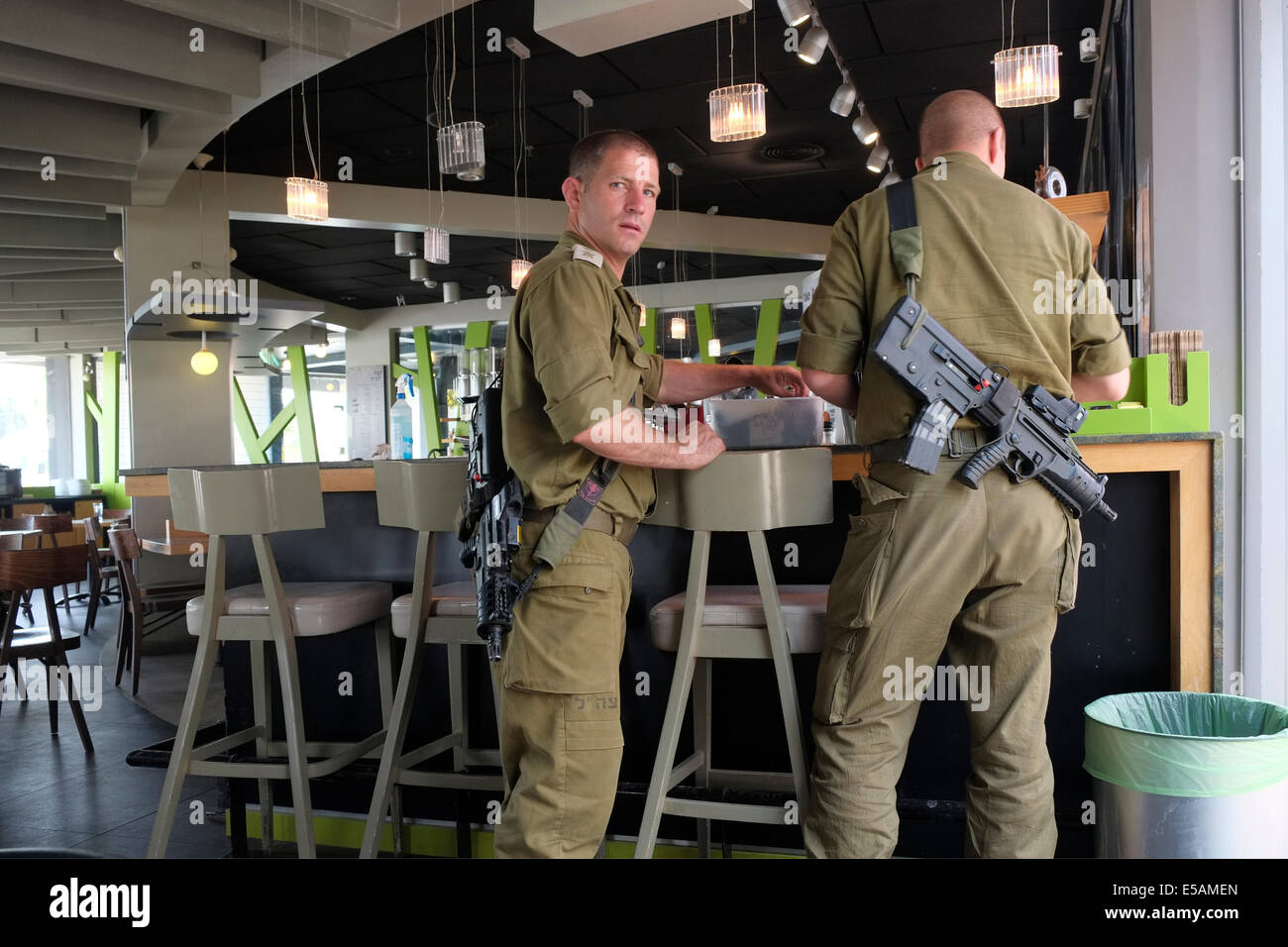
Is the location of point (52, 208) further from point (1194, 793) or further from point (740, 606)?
point (1194, 793)

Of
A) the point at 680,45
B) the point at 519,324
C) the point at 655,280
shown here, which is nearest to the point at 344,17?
the point at 680,45

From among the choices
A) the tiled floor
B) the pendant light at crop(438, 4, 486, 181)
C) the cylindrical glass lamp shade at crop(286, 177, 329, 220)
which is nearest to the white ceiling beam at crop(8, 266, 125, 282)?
the cylindrical glass lamp shade at crop(286, 177, 329, 220)

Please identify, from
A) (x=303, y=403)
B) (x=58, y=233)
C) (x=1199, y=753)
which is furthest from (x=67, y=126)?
(x=303, y=403)

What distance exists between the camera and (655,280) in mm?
11453

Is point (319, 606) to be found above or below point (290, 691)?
above

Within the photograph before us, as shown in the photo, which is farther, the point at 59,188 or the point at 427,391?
the point at 427,391

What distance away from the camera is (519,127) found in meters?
6.43

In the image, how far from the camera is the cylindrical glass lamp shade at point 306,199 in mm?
4895

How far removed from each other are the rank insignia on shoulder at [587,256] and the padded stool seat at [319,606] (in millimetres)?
1333

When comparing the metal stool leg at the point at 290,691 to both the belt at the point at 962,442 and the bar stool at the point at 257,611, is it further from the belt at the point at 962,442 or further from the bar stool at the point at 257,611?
the belt at the point at 962,442

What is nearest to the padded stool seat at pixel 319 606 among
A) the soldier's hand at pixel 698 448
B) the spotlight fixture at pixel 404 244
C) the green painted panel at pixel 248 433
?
the soldier's hand at pixel 698 448

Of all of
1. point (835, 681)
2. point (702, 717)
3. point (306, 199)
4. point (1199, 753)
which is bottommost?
point (702, 717)

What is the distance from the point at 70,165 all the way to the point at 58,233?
243 cm
